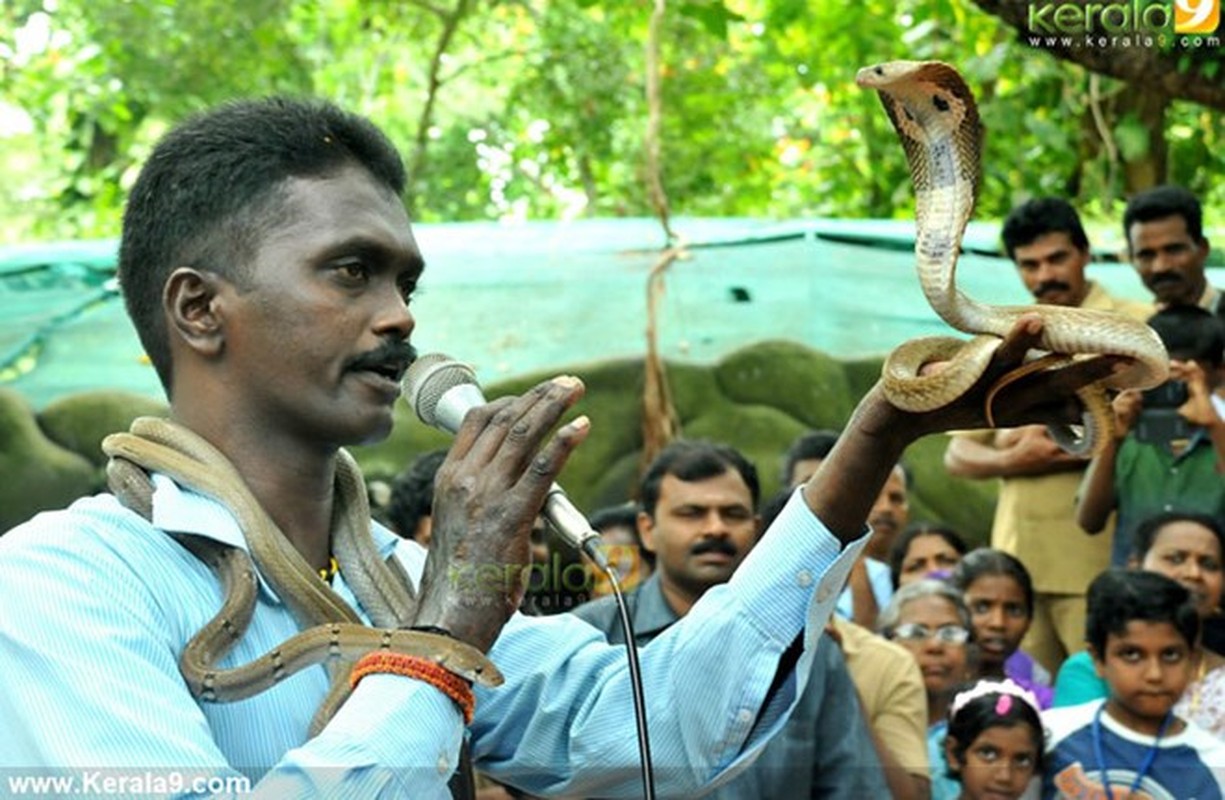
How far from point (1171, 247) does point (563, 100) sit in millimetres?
7202

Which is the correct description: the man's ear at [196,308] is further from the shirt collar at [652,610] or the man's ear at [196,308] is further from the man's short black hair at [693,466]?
the man's short black hair at [693,466]

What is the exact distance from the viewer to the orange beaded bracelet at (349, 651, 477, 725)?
9.50 feet

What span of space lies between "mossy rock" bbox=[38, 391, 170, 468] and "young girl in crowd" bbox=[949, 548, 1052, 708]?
426 cm

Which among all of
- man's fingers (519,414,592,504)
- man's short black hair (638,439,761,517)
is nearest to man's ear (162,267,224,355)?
man's fingers (519,414,592,504)

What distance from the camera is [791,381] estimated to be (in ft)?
35.4

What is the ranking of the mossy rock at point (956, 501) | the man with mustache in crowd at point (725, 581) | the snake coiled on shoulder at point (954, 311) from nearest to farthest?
the snake coiled on shoulder at point (954, 311) → the man with mustache in crowd at point (725, 581) → the mossy rock at point (956, 501)

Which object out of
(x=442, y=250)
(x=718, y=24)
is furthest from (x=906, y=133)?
(x=442, y=250)

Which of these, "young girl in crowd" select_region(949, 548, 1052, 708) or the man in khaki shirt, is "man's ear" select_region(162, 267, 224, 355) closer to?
the man in khaki shirt

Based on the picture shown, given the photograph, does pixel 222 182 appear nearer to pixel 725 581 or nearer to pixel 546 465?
pixel 546 465

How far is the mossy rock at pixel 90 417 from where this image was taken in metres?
10.5

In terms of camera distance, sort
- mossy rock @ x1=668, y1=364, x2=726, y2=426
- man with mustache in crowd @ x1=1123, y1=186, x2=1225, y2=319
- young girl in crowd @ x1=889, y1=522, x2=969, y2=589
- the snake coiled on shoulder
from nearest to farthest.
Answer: the snake coiled on shoulder, man with mustache in crowd @ x1=1123, y1=186, x2=1225, y2=319, young girl in crowd @ x1=889, y1=522, x2=969, y2=589, mossy rock @ x1=668, y1=364, x2=726, y2=426

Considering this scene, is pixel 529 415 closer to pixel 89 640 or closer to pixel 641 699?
pixel 641 699
